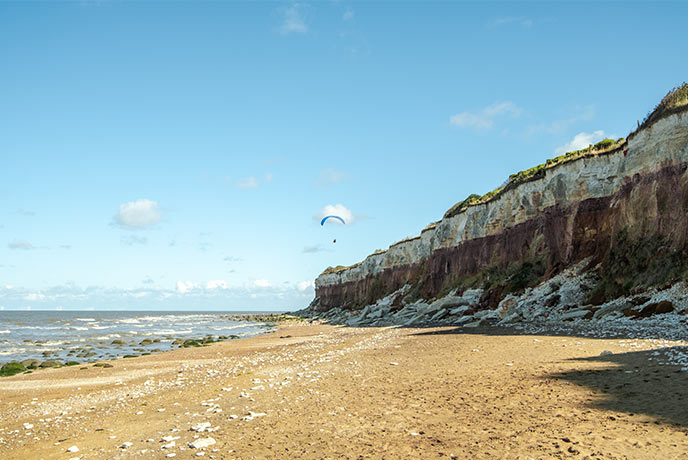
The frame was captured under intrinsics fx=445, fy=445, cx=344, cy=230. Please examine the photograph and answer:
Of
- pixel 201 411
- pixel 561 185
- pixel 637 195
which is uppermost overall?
pixel 561 185

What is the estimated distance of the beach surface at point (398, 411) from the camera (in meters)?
6.31

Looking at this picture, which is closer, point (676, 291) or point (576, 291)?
point (676, 291)

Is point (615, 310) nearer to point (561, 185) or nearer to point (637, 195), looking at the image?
point (637, 195)

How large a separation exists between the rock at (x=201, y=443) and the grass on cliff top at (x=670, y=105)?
2534 centimetres

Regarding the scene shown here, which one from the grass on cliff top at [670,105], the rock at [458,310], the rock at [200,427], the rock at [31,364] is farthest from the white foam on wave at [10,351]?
the grass on cliff top at [670,105]

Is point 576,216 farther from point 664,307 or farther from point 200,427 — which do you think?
point 200,427

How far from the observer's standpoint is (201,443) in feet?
23.6

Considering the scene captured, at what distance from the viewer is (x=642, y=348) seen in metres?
11.5

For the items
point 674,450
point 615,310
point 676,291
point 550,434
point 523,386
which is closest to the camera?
point 674,450

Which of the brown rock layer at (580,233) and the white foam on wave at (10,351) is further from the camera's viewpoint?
the white foam on wave at (10,351)

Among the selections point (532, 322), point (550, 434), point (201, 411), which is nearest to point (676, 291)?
point (532, 322)

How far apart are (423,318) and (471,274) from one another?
31.2 ft

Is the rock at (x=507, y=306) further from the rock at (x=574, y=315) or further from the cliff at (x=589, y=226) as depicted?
the rock at (x=574, y=315)

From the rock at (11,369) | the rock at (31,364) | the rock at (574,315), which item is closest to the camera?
the rock at (574,315)
